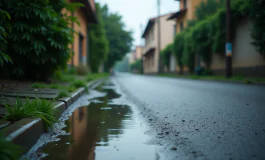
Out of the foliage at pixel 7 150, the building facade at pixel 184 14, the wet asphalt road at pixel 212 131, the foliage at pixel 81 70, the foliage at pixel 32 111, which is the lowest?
the wet asphalt road at pixel 212 131

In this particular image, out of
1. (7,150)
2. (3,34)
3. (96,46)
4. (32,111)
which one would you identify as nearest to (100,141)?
(32,111)

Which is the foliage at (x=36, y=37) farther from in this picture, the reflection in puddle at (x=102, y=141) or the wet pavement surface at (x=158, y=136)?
the reflection in puddle at (x=102, y=141)

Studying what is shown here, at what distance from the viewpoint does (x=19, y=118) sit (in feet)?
7.54

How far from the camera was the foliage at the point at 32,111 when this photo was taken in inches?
90.7

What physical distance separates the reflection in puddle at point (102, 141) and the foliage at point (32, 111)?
0.86ft

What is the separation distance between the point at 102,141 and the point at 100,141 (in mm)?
19

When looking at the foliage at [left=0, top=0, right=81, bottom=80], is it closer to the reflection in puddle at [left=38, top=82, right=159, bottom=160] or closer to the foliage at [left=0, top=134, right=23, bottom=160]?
the reflection in puddle at [left=38, top=82, right=159, bottom=160]

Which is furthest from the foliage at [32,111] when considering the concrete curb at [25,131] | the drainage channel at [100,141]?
the drainage channel at [100,141]

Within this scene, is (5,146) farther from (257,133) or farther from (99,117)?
(257,133)

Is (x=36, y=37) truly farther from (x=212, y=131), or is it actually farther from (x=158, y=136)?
(x=212, y=131)

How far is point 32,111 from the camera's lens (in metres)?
2.40

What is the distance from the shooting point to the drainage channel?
187 centimetres

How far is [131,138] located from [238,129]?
1.14m

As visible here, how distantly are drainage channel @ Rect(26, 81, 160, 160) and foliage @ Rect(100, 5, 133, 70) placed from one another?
3359cm
